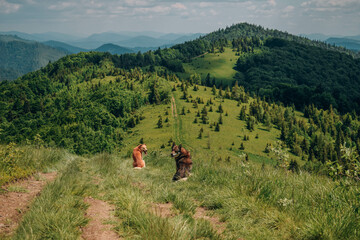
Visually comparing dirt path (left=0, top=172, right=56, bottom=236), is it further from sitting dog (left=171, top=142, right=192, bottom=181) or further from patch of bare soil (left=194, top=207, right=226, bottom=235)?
sitting dog (left=171, top=142, right=192, bottom=181)

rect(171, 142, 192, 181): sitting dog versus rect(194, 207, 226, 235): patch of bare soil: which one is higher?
rect(194, 207, 226, 235): patch of bare soil

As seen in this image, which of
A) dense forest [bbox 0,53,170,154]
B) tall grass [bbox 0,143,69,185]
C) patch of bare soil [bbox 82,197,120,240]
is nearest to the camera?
patch of bare soil [bbox 82,197,120,240]

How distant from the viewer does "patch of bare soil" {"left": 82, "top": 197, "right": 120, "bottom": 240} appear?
5133 mm

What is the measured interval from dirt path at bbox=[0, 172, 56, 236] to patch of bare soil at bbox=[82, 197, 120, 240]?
61.8 inches

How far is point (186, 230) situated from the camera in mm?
4844

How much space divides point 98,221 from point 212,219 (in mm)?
2849

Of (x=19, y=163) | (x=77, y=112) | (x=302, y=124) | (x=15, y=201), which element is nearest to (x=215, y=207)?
(x=15, y=201)

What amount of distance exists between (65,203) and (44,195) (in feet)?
2.30

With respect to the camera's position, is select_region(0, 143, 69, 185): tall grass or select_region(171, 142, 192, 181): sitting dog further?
select_region(171, 142, 192, 181): sitting dog

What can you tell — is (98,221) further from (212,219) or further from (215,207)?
(215,207)

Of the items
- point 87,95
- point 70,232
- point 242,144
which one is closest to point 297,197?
point 70,232

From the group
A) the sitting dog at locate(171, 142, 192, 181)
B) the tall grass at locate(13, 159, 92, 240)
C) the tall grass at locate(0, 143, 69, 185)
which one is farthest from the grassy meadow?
the tall grass at locate(0, 143, 69, 185)

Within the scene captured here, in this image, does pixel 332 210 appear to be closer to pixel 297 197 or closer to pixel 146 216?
pixel 297 197

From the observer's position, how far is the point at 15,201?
653cm
